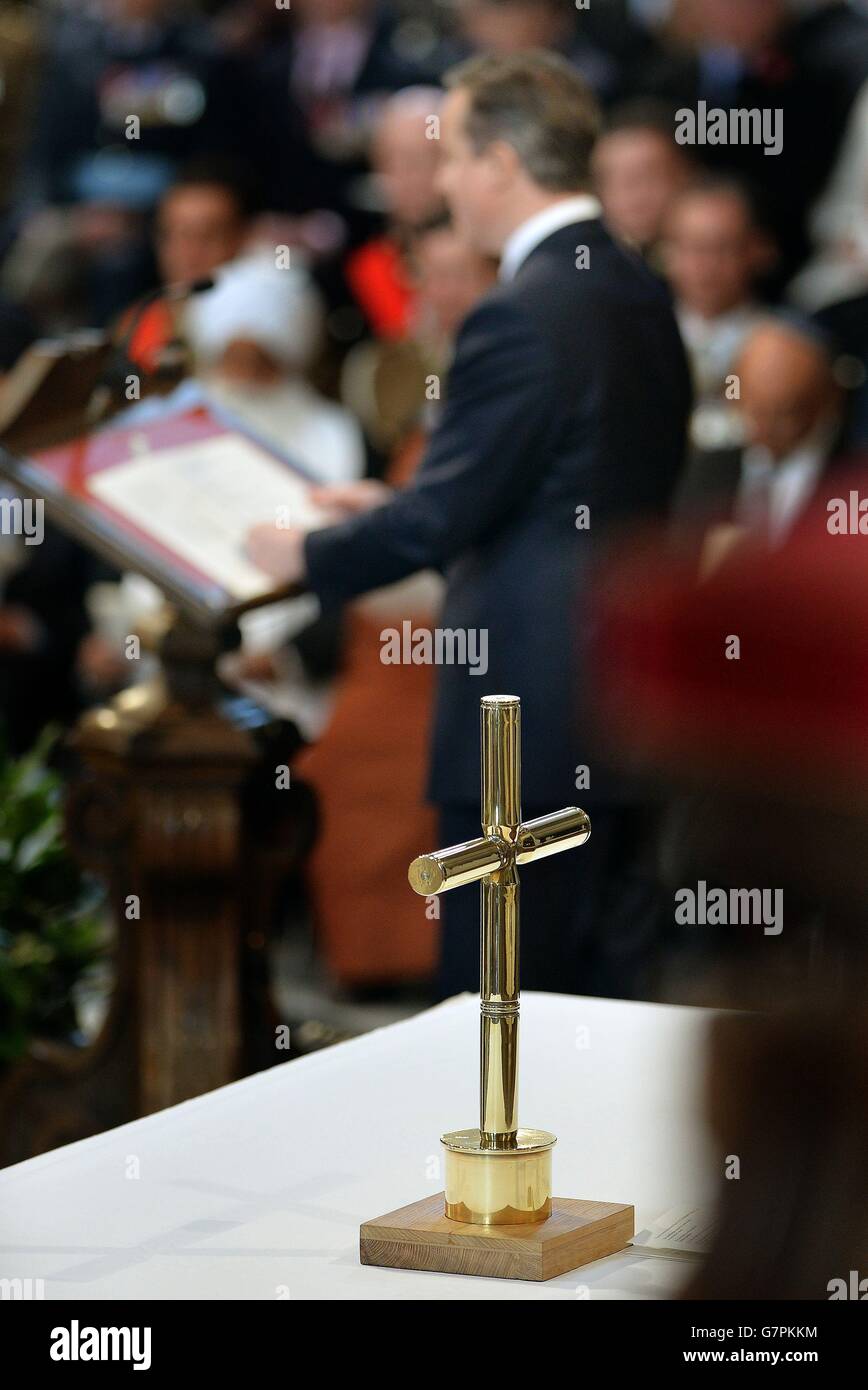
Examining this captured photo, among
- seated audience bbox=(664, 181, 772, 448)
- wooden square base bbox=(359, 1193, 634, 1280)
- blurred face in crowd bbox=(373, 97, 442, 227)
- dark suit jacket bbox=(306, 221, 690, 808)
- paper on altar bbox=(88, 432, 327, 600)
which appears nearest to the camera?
wooden square base bbox=(359, 1193, 634, 1280)

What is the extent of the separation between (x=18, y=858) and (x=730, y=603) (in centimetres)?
261

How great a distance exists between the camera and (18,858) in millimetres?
3115

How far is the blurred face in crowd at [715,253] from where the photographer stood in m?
4.01

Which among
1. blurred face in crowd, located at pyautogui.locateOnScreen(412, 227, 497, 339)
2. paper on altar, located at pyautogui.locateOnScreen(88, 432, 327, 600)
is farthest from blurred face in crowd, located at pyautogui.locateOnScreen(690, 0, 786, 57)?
paper on altar, located at pyautogui.locateOnScreen(88, 432, 327, 600)

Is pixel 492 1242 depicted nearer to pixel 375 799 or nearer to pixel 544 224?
pixel 544 224

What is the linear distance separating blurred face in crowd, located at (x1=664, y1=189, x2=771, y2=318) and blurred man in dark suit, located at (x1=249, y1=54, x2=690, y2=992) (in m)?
1.01

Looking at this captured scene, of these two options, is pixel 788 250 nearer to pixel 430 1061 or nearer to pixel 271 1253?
pixel 430 1061

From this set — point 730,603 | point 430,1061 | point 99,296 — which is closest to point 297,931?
point 99,296

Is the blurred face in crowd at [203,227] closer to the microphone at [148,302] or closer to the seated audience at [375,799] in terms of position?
the seated audience at [375,799]

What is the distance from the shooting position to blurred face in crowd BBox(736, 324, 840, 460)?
142 inches

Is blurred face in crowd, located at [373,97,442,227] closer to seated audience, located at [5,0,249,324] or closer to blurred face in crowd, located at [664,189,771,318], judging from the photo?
blurred face in crowd, located at [664,189,771,318]

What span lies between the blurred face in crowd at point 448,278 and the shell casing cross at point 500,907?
2781mm

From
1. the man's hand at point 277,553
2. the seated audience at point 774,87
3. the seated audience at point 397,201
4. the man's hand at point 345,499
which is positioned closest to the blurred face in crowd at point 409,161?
the seated audience at point 397,201

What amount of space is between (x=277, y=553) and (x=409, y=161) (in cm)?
172
